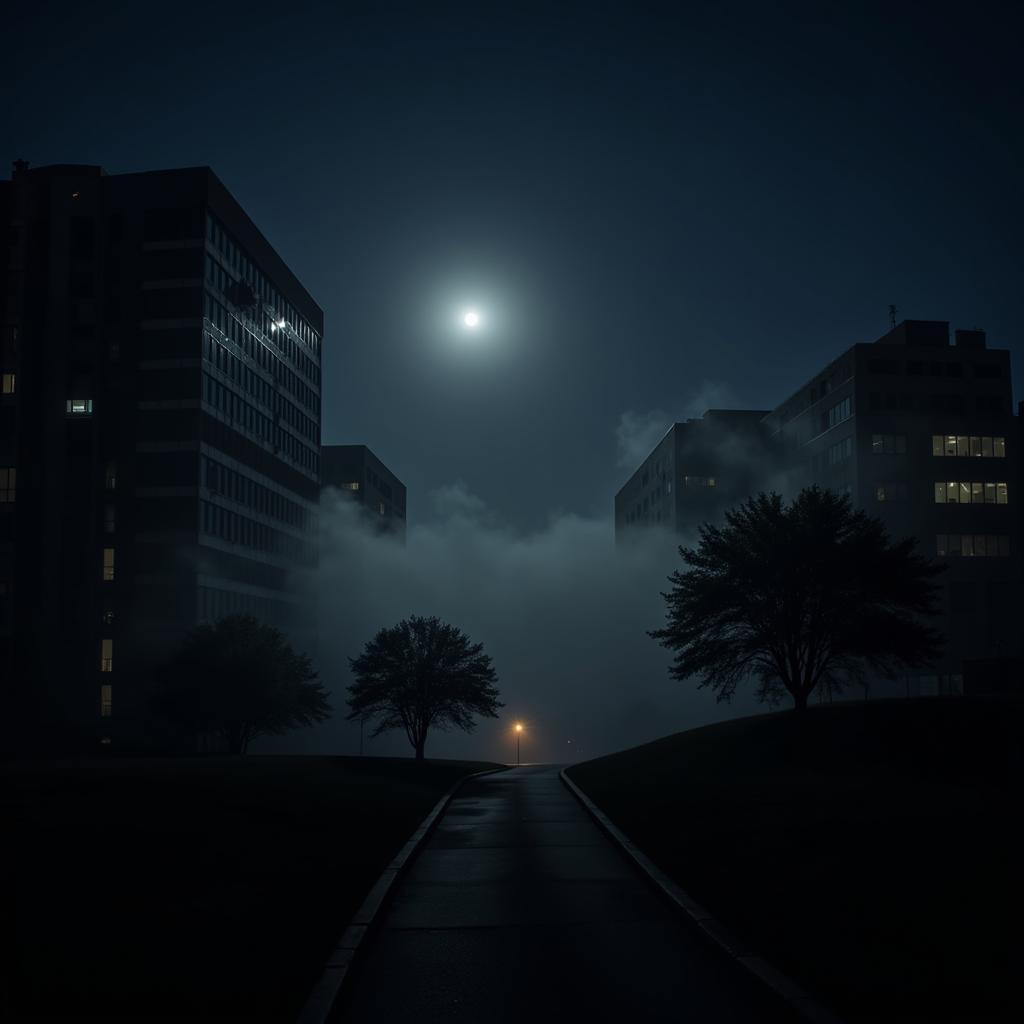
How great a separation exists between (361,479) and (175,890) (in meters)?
153

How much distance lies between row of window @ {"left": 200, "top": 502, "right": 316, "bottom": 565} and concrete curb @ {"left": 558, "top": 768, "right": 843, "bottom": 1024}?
253 feet

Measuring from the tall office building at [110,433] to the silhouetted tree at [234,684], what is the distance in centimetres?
2080

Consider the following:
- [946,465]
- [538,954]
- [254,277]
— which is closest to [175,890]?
[538,954]

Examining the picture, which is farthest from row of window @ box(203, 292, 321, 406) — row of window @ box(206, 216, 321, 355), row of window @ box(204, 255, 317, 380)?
row of window @ box(206, 216, 321, 355)

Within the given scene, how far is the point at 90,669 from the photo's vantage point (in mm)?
86000

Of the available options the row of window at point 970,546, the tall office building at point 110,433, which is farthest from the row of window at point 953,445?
the tall office building at point 110,433

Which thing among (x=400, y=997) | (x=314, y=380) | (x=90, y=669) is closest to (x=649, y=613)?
(x=314, y=380)

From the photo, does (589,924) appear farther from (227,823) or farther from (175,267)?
(175,267)

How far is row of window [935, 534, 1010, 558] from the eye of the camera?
9844 centimetres

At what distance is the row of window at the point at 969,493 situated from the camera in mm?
100250

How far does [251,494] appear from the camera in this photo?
10162 cm

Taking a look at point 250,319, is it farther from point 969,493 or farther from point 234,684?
point 969,493

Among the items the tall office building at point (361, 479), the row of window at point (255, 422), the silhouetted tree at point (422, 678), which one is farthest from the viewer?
the tall office building at point (361, 479)

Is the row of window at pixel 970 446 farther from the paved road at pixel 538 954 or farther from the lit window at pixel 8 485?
the paved road at pixel 538 954
